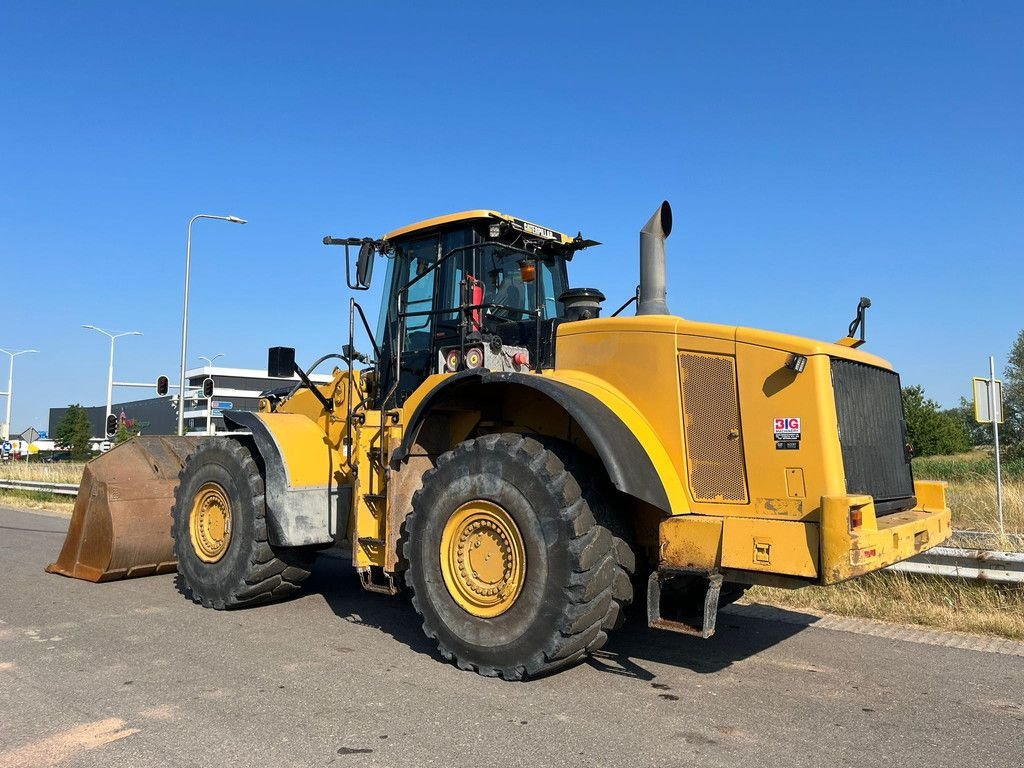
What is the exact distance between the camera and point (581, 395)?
469cm

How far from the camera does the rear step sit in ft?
13.9

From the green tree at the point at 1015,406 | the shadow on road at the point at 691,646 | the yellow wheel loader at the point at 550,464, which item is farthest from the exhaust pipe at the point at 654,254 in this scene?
the green tree at the point at 1015,406

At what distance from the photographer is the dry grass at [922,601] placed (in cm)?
607

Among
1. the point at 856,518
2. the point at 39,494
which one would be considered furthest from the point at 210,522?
the point at 39,494

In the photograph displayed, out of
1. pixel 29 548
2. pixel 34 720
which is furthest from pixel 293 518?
pixel 29 548

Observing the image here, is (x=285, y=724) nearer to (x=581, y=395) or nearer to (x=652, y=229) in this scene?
(x=581, y=395)

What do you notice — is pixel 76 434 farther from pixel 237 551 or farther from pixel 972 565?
pixel 972 565

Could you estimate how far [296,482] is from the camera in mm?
6203

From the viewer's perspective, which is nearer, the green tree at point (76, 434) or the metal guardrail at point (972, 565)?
the metal guardrail at point (972, 565)

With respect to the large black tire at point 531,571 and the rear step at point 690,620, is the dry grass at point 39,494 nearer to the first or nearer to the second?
the large black tire at point 531,571

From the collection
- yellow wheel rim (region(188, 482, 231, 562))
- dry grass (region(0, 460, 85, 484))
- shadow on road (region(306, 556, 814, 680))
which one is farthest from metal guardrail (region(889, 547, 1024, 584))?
dry grass (region(0, 460, 85, 484))

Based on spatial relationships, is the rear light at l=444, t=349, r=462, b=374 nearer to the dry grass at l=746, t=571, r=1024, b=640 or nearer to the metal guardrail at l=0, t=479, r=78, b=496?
the dry grass at l=746, t=571, r=1024, b=640

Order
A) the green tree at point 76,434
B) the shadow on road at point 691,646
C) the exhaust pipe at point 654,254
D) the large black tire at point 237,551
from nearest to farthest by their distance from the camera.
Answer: the shadow on road at point 691,646 < the exhaust pipe at point 654,254 < the large black tire at point 237,551 < the green tree at point 76,434

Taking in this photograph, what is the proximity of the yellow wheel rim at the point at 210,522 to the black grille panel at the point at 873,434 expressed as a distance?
4807mm
